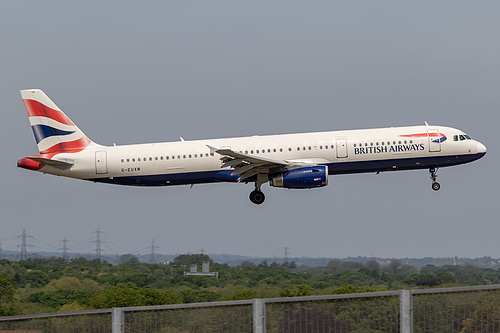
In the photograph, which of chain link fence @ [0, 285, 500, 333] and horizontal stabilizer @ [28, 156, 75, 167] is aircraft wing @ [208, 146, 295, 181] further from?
chain link fence @ [0, 285, 500, 333]

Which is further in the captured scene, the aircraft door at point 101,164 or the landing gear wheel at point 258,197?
the landing gear wheel at point 258,197

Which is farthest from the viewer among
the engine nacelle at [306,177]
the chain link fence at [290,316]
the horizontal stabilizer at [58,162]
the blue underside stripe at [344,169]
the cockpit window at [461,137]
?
the horizontal stabilizer at [58,162]

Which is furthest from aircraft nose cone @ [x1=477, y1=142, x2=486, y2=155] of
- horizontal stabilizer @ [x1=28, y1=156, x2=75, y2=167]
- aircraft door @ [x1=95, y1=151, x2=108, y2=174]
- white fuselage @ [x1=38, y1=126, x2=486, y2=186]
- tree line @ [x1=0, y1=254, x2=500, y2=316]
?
horizontal stabilizer @ [x1=28, y1=156, x2=75, y2=167]

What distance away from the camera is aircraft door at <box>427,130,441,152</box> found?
48531mm

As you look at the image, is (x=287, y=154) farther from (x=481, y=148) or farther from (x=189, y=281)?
(x=189, y=281)

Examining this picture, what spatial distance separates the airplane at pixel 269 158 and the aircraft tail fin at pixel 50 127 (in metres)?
0.22

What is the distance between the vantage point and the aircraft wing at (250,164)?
46.3m

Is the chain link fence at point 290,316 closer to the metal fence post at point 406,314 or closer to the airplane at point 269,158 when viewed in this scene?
the metal fence post at point 406,314

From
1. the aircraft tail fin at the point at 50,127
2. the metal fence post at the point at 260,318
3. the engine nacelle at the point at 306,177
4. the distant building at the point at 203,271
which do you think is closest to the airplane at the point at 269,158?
the engine nacelle at the point at 306,177

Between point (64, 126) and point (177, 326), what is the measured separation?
133 ft

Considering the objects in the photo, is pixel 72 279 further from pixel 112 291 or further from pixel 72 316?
pixel 72 316

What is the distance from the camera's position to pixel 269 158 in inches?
1921

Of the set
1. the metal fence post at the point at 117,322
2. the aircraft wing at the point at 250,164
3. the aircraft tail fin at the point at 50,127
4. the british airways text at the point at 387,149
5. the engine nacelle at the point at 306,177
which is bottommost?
the metal fence post at the point at 117,322

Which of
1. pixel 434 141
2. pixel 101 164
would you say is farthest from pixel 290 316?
pixel 101 164
